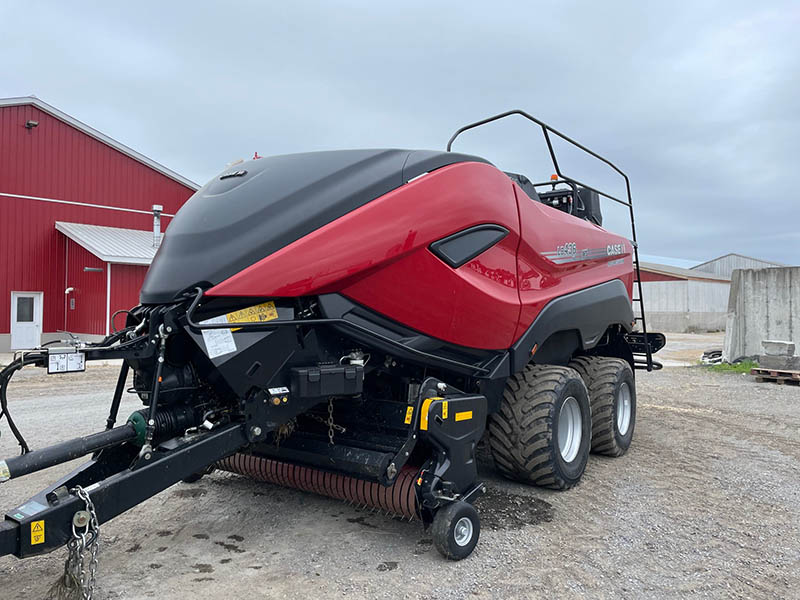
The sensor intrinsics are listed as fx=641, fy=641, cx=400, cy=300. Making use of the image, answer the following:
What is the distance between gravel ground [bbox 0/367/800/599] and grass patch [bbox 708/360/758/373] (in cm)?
827

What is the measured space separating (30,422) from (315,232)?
5762mm

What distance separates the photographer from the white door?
16.7 m

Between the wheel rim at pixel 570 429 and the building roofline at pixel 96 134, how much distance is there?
15.5 metres

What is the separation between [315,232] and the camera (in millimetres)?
3357

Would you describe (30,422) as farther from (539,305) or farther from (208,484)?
(539,305)

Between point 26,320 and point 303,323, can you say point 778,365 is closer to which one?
point 303,323

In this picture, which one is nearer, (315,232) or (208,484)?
(315,232)

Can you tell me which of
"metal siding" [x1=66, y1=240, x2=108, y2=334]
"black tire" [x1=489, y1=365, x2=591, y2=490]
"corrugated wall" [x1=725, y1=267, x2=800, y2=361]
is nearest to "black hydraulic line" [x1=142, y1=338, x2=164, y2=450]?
"black tire" [x1=489, y1=365, x2=591, y2=490]

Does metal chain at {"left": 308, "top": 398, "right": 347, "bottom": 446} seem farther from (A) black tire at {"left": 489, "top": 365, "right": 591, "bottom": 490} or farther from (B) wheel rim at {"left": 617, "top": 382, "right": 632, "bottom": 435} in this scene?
(B) wheel rim at {"left": 617, "top": 382, "right": 632, "bottom": 435}

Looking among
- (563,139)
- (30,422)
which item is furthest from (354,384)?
(30,422)

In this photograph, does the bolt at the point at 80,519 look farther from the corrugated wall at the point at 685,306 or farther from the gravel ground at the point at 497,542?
the corrugated wall at the point at 685,306

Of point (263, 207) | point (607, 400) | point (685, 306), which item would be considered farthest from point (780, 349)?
point (685, 306)

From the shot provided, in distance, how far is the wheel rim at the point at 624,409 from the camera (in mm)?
6254

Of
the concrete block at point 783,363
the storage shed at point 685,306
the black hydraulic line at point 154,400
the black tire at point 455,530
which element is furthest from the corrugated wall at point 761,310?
the storage shed at point 685,306
